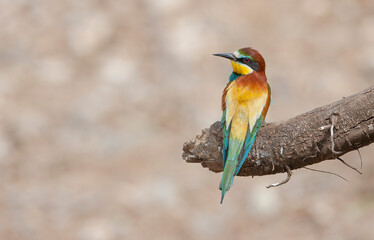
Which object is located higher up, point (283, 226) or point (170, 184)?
point (170, 184)

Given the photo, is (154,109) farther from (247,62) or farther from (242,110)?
(242,110)

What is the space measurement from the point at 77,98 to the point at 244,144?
5.03m

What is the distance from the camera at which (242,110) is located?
3.62 m

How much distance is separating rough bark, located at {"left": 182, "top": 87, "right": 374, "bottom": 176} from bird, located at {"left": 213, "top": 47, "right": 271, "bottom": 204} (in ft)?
0.21

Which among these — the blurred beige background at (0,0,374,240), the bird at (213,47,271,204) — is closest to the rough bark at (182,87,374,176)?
the bird at (213,47,271,204)

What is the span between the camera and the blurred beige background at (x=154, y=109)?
23.1 feet

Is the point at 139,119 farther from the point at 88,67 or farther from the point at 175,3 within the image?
the point at 175,3

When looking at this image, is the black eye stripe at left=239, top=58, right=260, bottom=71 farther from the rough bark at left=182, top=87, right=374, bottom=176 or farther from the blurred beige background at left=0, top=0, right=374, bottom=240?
the blurred beige background at left=0, top=0, right=374, bottom=240

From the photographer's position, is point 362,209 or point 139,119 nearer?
point 362,209

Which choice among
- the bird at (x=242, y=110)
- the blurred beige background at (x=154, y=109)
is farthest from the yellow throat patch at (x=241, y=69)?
the blurred beige background at (x=154, y=109)

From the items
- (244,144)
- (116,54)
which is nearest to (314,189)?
(116,54)

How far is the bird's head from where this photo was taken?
4.09 m

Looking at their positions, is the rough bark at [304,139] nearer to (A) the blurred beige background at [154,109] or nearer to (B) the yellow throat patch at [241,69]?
(B) the yellow throat patch at [241,69]

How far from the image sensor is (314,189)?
7207mm
